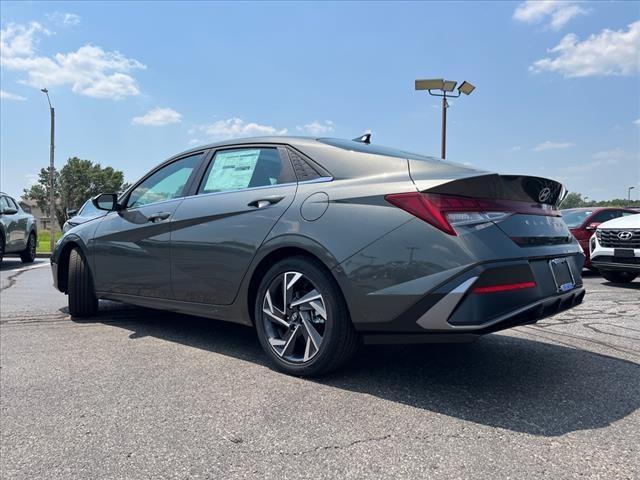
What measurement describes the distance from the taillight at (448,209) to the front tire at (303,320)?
0.62 meters

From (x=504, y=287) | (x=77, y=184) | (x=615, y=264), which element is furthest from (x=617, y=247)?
(x=77, y=184)

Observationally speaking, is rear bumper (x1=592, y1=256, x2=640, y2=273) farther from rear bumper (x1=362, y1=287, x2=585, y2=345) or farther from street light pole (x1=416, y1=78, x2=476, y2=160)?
street light pole (x1=416, y1=78, x2=476, y2=160)

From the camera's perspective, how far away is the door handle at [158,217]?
4.02 metres

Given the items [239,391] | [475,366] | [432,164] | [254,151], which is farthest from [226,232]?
[475,366]

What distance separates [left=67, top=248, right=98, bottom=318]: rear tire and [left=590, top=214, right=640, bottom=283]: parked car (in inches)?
279

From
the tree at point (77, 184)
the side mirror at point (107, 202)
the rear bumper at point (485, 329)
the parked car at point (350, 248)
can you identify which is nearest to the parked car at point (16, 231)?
the side mirror at point (107, 202)

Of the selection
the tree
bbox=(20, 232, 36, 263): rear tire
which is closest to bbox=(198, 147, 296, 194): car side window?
bbox=(20, 232, 36, 263): rear tire

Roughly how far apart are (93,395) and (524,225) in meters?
2.55

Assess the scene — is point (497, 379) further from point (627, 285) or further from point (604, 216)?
point (604, 216)

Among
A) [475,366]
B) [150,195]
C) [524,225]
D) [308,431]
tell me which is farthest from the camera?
[150,195]

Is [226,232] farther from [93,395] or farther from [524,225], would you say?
[524,225]

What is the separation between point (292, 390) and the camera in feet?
9.48

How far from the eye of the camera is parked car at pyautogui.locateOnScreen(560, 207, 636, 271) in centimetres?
1020

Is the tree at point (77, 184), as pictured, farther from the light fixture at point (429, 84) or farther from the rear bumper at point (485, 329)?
the rear bumper at point (485, 329)
